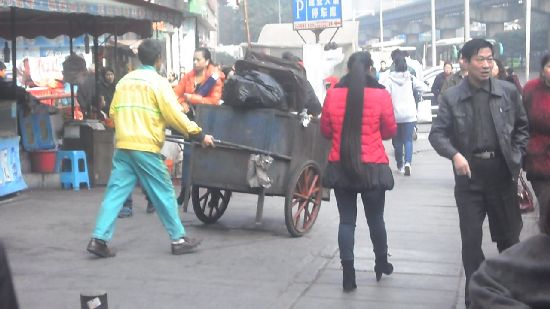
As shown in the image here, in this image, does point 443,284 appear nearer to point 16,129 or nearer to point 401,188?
point 401,188

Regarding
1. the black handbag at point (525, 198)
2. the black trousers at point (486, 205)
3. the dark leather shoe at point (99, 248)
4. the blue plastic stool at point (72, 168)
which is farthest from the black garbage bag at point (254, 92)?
the blue plastic stool at point (72, 168)

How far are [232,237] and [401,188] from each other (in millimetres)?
4099

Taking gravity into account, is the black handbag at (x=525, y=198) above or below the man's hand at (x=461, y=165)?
below

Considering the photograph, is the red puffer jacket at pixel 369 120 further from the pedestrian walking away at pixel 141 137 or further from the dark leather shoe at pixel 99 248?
the dark leather shoe at pixel 99 248

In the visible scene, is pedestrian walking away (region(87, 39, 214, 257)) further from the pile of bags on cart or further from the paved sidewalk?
the paved sidewalk

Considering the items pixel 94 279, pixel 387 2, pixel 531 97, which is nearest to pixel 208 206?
pixel 94 279

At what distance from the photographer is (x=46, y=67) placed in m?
23.6

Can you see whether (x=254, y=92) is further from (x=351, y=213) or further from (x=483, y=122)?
(x=483, y=122)

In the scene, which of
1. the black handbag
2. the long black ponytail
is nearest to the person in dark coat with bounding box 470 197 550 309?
the long black ponytail

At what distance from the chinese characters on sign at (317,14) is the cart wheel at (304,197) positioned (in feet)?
27.9

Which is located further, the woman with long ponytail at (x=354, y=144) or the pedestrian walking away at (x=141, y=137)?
the pedestrian walking away at (x=141, y=137)

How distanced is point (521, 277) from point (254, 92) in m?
5.72

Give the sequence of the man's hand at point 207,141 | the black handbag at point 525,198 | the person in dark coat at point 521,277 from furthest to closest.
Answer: the black handbag at point 525,198
the man's hand at point 207,141
the person in dark coat at point 521,277

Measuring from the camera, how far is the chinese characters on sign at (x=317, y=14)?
669 inches
